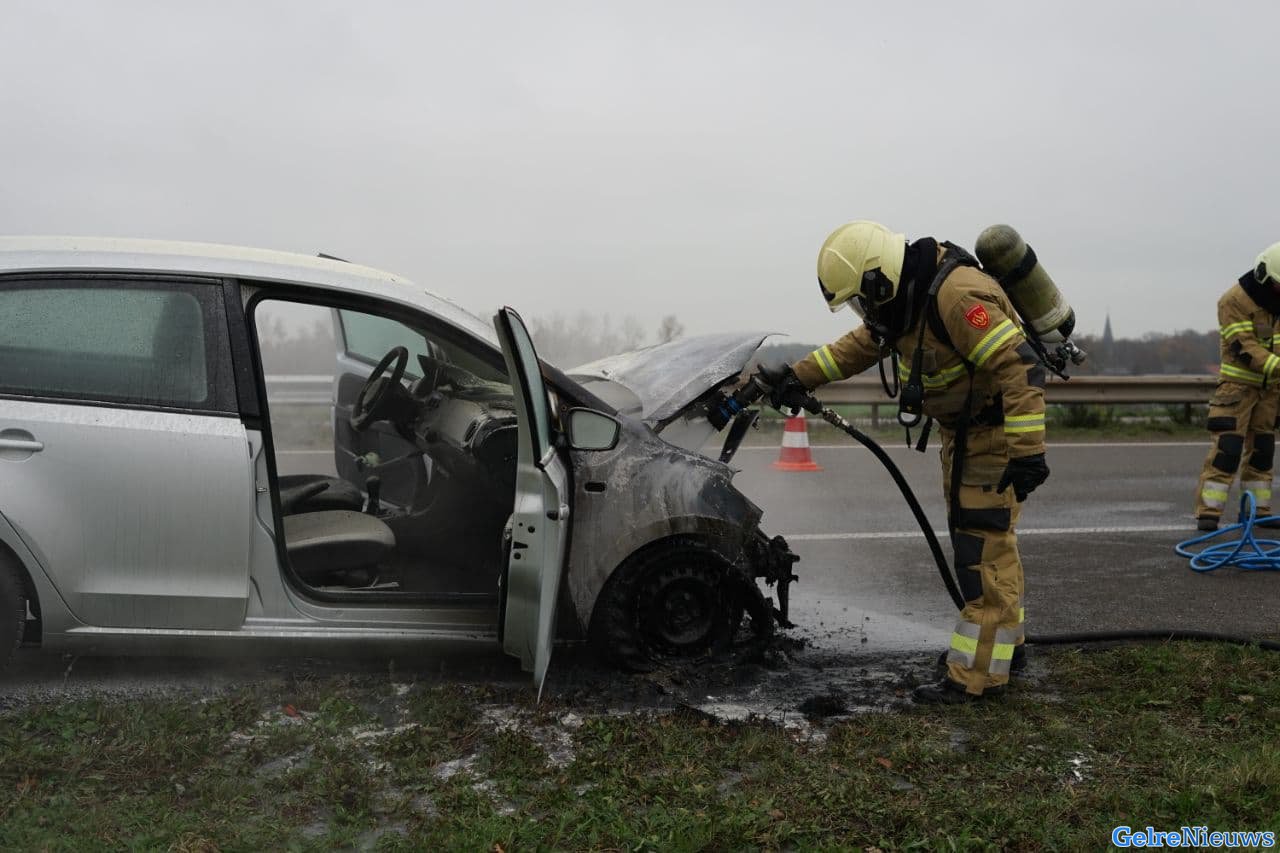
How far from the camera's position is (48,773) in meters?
3.52

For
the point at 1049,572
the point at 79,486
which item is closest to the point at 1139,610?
the point at 1049,572

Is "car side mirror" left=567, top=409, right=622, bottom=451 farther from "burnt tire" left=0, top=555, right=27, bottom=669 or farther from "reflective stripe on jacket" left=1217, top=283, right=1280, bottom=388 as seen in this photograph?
"reflective stripe on jacket" left=1217, top=283, right=1280, bottom=388

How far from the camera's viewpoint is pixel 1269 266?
24.6 feet

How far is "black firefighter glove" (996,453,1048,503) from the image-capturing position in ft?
14.1

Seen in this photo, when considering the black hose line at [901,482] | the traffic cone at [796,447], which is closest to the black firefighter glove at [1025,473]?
the black hose line at [901,482]

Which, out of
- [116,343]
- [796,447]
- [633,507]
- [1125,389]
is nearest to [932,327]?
[633,507]

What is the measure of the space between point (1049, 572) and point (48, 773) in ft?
16.4

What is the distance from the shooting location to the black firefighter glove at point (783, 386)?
4.95 metres

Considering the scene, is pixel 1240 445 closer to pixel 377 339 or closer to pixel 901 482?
pixel 901 482

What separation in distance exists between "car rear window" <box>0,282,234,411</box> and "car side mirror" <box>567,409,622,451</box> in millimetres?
1126

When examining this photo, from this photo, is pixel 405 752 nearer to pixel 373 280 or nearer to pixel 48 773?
pixel 48 773

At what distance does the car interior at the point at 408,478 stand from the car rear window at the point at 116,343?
0.70 feet

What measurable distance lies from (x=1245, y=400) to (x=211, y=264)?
637 cm

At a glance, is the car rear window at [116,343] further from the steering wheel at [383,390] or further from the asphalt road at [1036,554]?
the asphalt road at [1036,554]
